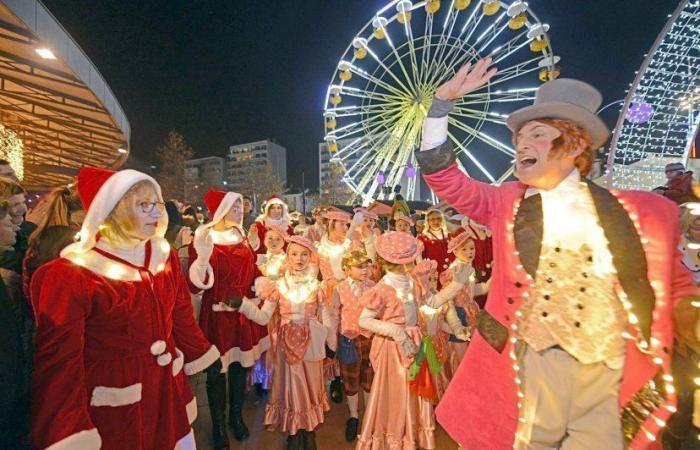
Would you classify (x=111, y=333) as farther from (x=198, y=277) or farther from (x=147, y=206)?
(x=198, y=277)

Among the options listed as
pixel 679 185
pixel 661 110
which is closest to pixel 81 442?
pixel 679 185

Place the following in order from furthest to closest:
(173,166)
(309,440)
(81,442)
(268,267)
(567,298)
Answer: (173,166), (268,267), (309,440), (567,298), (81,442)

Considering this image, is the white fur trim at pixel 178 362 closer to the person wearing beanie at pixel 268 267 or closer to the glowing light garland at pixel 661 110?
the person wearing beanie at pixel 268 267

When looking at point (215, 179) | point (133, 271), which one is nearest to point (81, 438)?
point (133, 271)

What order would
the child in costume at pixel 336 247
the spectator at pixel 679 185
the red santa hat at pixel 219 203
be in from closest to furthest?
the red santa hat at pixel 219 203 < the spectator at pixel 679 185 < the child in costume at pixel 336 247

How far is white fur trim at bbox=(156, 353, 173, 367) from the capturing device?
6.54 feet

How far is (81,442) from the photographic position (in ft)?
5.27

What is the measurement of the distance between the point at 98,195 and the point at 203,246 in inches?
59.3

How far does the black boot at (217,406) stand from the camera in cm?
336

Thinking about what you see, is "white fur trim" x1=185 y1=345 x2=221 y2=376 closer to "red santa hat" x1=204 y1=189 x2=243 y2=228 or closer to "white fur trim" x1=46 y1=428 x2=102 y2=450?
"white fur trim" x1=46 y1=428 x2=102 y2=450

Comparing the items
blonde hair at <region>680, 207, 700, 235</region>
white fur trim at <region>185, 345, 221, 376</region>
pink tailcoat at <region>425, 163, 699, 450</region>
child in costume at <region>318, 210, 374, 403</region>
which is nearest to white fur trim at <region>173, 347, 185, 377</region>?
white fur trim at <region>185, 345, 221, 376</region>

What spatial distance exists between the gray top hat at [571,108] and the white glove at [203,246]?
2.65 meters

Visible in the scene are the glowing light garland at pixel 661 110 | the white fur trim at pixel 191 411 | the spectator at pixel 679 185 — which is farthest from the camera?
the glowing light garland at pixel 661 110

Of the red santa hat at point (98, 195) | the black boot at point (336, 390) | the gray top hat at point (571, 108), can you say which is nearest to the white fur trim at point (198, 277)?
the red santa hat at point (98, 195)
